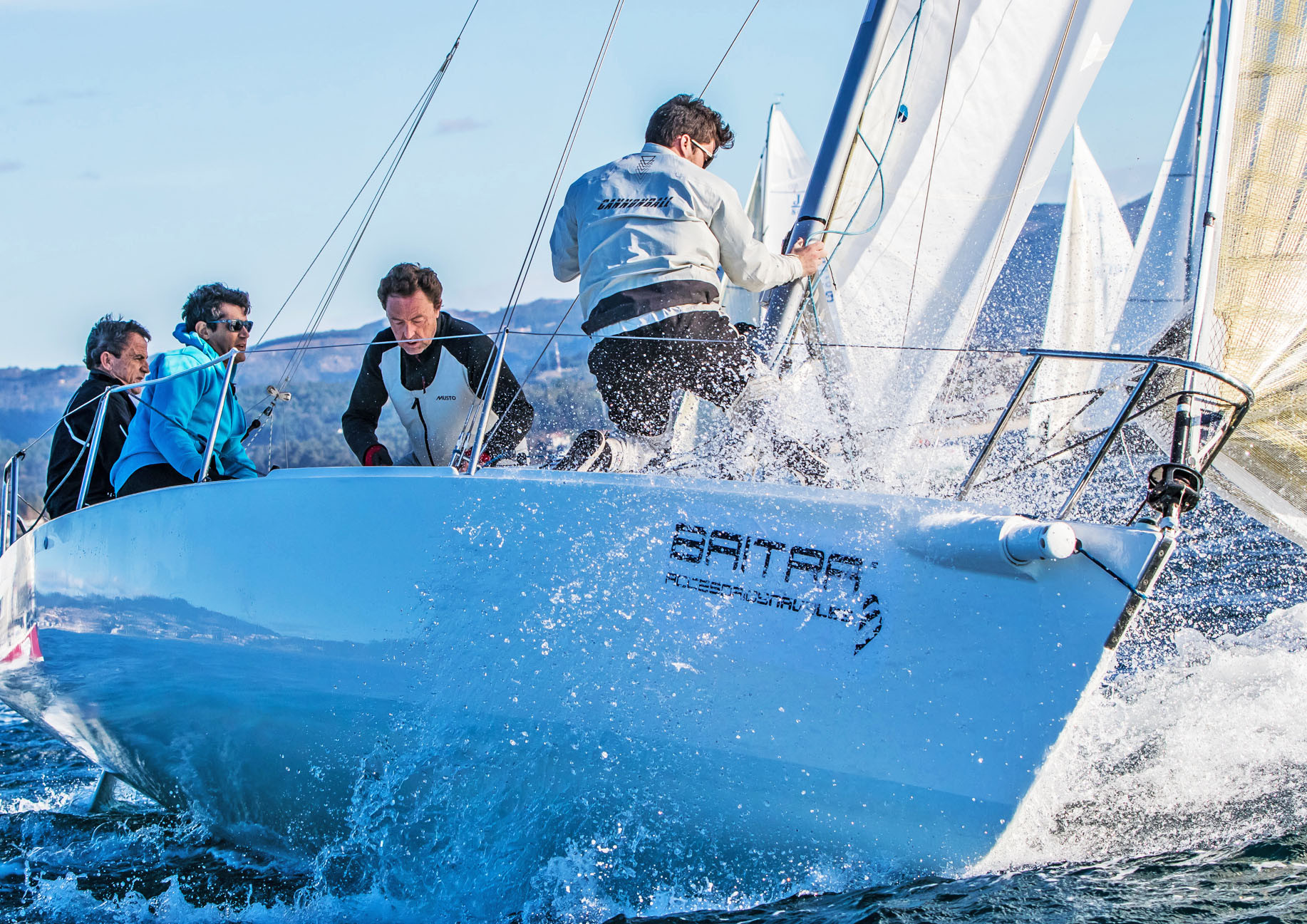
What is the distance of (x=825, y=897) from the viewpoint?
2262 millimetres

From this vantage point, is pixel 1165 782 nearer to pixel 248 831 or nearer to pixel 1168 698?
pixel 1168 698

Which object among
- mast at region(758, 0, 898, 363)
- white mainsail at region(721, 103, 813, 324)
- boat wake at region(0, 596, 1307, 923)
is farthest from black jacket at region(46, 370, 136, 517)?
white mainsail at region(721, 103, 813, 324)

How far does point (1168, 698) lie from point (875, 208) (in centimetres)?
230

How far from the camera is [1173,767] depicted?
263 cm

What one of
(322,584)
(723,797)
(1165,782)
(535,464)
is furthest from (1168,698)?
(322,584)

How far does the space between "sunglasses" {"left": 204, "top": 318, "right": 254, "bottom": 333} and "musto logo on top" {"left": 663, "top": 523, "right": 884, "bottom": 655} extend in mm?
2028


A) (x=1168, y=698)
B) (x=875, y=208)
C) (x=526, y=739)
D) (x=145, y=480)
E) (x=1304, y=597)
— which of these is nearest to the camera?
(x=526, y=739)

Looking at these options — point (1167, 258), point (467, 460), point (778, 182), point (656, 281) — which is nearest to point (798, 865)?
point (467, 460)

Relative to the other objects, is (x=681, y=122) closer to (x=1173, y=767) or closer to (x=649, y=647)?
(x=649, y=647)

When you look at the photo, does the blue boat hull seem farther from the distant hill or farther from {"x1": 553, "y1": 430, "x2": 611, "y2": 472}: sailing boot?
the distant hill

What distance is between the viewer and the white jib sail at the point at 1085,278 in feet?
15.9

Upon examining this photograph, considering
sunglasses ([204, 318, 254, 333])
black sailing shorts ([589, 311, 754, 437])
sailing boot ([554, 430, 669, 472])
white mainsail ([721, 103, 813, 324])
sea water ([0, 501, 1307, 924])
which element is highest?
white mainsail ([721, 103, 813, 324])

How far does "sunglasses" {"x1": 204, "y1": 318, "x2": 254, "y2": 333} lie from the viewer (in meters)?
3.61

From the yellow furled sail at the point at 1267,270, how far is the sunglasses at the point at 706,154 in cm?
167
